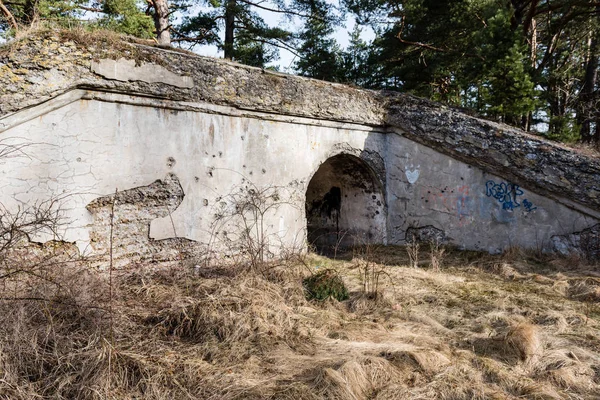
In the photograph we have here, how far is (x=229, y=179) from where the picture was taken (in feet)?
22.0

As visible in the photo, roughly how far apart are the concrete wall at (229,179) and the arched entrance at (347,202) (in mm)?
30

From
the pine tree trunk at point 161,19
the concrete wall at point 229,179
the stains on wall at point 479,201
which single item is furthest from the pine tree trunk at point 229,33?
the stains on wall at point 479,201

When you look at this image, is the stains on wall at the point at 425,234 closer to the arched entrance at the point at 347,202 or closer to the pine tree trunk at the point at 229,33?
the arched entrance at the point at 347,202

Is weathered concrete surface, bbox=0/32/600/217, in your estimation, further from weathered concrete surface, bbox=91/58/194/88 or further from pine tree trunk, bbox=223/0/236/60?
pine tree trunk, bbox=223/0/236/60

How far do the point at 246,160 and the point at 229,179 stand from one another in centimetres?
44

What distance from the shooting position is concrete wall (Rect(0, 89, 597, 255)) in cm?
535

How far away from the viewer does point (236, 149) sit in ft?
22.2

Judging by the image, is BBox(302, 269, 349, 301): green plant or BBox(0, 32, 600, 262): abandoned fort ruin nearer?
BBox(302, 269, 349, 301): green plant

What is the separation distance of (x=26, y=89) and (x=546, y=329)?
6.42m

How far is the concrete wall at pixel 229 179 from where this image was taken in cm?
535

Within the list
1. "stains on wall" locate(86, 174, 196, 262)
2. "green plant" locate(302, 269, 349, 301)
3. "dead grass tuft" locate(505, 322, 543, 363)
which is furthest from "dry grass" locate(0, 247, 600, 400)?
"stains on wall" locate(86, 174, 196, 262)

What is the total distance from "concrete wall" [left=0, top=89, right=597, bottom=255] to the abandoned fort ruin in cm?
2

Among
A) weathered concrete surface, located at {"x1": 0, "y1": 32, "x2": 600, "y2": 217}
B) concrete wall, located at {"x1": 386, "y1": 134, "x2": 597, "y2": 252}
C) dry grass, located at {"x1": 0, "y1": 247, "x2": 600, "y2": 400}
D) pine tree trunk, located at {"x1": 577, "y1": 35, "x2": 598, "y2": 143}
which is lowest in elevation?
dry grass, located at {"x1": 0, "y1": 247, "x2": 600, "y2": 400}

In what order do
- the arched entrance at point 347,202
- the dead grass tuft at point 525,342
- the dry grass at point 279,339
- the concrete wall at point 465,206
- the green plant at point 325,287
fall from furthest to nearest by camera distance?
the arched entrance at point 347,202 → the concrete wall at point 465,206 → the green plant at point 325,287 → the dead grass tuft at point 525,342 → the dry grass at point 279,339
